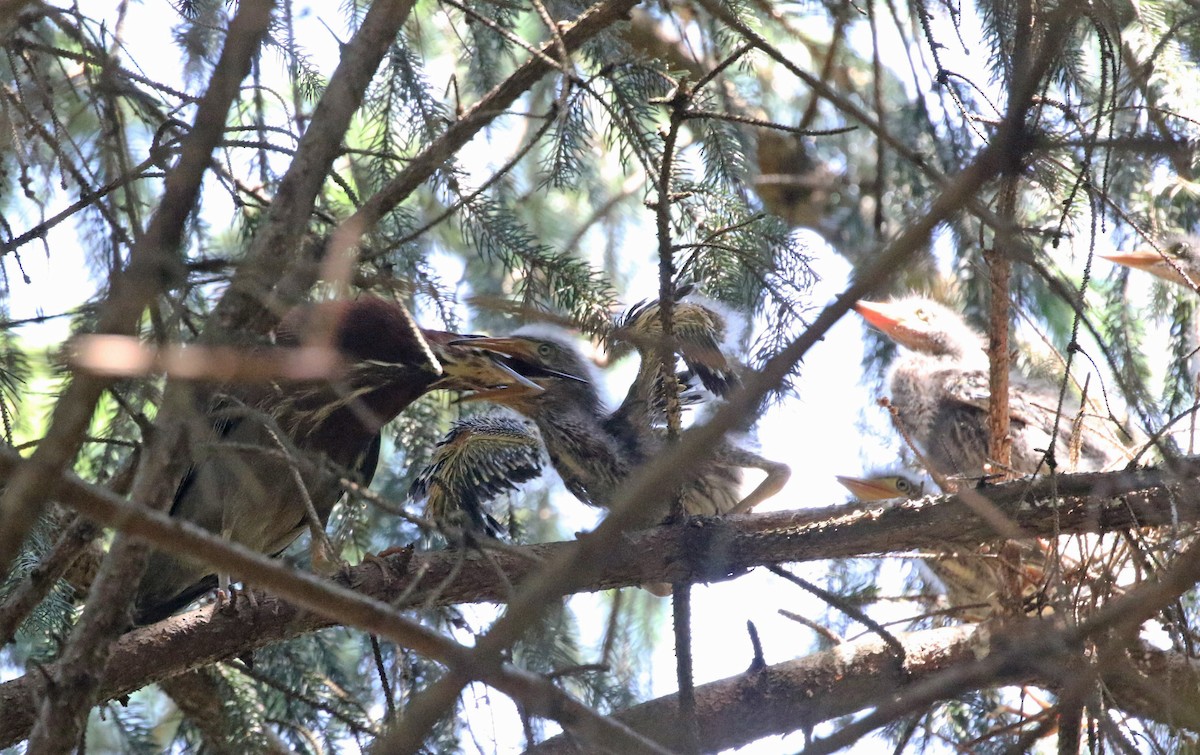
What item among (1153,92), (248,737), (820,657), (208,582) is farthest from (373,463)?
(1153,92)

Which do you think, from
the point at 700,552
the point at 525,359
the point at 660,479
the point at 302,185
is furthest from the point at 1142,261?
the point at 660,479

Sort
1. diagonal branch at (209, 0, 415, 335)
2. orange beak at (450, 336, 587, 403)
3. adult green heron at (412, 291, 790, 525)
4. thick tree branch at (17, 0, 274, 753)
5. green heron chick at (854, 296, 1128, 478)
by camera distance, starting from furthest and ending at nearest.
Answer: green heron chick at (854, 296, 1128, 478)
orange beak at (450, 336, 587, 403)
adult green heron at (412, 291, 790, 525)
diagonal branch at (209, 0, 415, 335)
thick tree branch at (17, 0, 274, 753)

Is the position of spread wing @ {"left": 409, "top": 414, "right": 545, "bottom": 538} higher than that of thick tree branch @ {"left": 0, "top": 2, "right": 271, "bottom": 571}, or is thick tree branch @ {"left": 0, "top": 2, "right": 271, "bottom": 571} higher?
spread wing @ {"left": 409, "top": 414, "right": 545, "bottom": 538}

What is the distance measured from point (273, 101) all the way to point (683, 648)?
1.86 m

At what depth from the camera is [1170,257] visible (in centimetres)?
330

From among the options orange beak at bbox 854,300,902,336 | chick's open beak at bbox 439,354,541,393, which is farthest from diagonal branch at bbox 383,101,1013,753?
orange beak at bbox 854,300,902,336

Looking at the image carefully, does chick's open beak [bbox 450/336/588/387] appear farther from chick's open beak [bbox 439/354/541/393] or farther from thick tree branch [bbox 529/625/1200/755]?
thick tree branch [bbox 529/625/1200/755]

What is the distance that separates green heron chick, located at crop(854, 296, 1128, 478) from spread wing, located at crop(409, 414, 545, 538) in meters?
1.18

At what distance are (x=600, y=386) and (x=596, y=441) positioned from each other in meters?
0.46

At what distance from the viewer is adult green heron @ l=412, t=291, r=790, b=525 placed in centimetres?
318

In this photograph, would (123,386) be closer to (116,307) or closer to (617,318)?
(116,307)

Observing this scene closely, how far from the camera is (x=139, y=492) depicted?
1.42 meters

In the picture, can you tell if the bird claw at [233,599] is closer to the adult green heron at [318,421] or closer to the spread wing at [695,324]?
the adult green heron at [318,421]

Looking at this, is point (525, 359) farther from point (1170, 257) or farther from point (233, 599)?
point (1170, 257)
